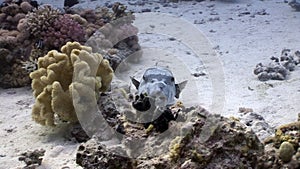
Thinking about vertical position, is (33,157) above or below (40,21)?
below

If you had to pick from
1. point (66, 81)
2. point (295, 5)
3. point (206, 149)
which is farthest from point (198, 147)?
point (295, 5)

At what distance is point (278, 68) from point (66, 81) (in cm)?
399

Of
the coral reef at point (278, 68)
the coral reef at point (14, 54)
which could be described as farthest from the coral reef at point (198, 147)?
the coral reef at point (14, 54)

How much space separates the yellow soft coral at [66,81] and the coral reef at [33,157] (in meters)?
0.72

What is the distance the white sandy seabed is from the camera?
4.56m

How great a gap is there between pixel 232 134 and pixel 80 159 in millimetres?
1284

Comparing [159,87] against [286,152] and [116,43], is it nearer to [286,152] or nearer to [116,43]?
[286,152]

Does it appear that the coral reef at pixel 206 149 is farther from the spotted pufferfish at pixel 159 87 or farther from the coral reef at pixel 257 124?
the coral reef at pixel 257 124

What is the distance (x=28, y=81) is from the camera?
641 centimetres

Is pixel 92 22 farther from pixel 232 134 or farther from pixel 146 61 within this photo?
pixel 232 134

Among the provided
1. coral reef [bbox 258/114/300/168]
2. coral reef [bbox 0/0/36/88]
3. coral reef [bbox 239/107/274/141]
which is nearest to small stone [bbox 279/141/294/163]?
coral reef [bbox 258/114/300/168]

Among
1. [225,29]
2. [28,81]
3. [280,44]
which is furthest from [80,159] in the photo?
[225,29]

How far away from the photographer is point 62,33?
6.61 metres

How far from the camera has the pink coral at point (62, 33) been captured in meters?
6.47
